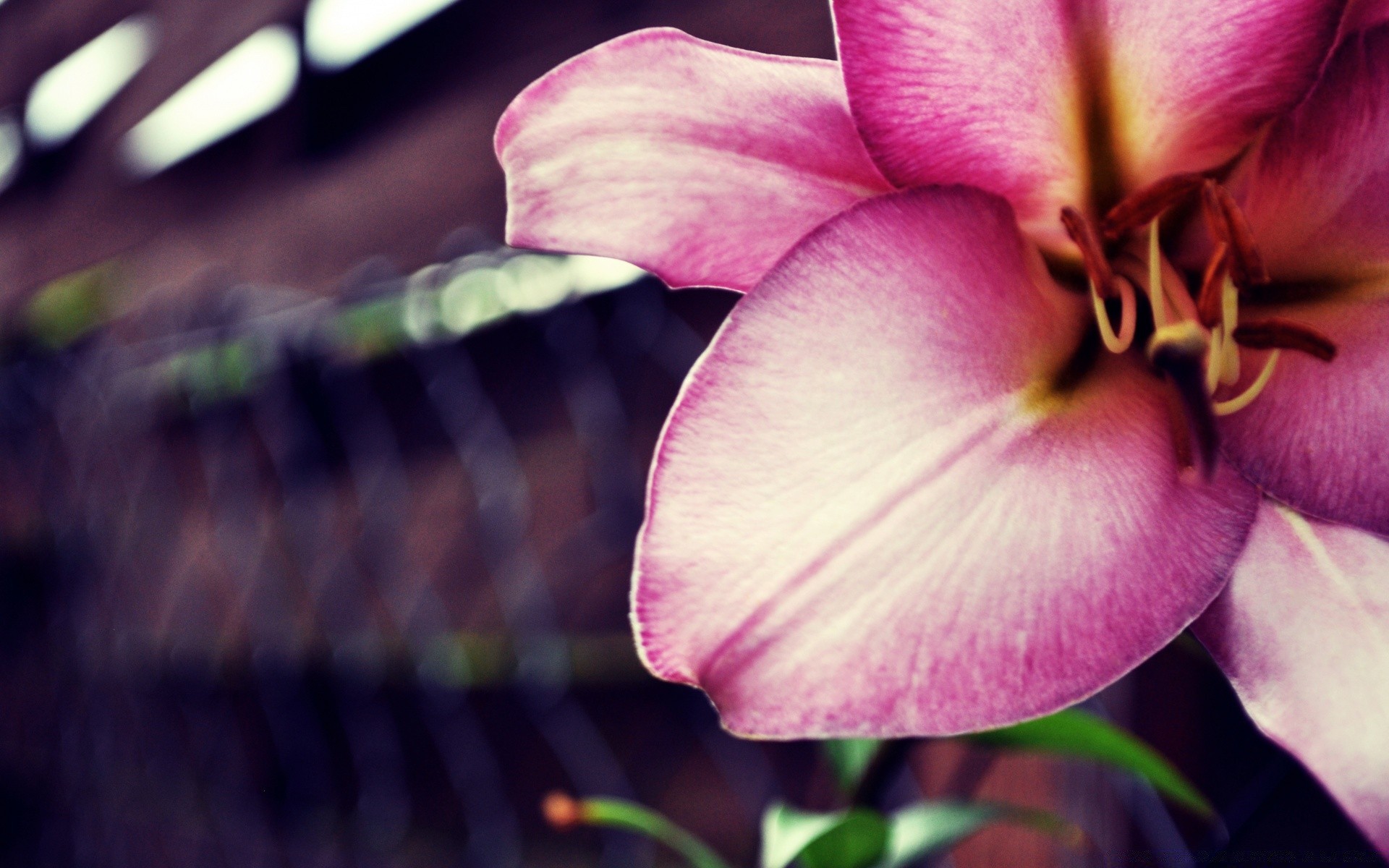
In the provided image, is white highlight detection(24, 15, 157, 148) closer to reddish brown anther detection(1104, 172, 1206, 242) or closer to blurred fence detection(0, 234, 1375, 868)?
blurred fence detection(0, 234, 1375, 868)

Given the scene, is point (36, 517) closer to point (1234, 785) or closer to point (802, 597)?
point (1234, 785)

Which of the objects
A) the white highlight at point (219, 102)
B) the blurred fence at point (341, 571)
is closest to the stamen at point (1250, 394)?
the blurred fence at point (341, 571)

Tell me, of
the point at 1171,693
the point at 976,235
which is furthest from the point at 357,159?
the point at 976,235

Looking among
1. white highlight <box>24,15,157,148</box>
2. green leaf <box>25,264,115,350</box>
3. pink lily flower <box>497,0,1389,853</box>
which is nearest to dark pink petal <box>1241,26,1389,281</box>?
pink lily flower <box>497,0,1389,853</box>

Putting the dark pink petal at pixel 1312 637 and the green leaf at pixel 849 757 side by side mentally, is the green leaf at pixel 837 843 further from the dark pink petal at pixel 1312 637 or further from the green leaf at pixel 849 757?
the dark pink petal at pixel 1312 637

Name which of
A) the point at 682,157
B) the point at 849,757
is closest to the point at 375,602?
the point at 849,757

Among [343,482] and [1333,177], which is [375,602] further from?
[1333,177]
